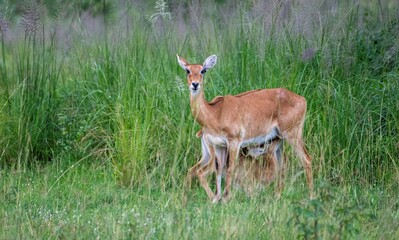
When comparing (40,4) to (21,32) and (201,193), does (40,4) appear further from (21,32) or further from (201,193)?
(201,193)

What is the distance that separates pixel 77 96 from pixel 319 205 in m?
4.70

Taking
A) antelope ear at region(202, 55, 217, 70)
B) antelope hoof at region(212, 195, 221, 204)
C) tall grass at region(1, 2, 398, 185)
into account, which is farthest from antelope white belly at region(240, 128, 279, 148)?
antelope ear at region(202, 55, 217, 70)

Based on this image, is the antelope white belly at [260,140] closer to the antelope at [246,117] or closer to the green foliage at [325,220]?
the antelope at [246,117]

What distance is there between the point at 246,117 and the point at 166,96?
990mm

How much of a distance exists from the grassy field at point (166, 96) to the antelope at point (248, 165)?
15cm

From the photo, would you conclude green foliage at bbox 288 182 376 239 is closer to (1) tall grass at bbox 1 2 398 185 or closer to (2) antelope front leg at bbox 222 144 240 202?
(2) antelope front leg at bbox 222 144 240 202

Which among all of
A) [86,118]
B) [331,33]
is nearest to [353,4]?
Result: [331,33]

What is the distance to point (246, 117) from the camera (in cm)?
860

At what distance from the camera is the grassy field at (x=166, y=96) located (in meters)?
8.30

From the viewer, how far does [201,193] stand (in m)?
8.57

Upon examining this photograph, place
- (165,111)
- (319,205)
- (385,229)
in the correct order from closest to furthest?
1. (319,205)
2. (385,229)
3. (165,111)

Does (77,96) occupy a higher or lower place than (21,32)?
lower

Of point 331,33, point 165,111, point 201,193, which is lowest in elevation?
point 201,193

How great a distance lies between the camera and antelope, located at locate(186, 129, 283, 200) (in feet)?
27.5
